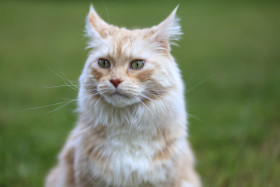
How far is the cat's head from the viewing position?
7.52 feet

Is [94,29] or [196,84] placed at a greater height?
[94,29]

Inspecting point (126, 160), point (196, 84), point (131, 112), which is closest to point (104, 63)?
point (131, 112)

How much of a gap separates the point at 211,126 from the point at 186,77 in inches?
78.2

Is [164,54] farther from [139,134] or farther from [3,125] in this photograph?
[3,125]

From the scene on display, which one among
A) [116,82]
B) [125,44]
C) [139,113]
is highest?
[125,44]

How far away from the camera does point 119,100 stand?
91.0 inches

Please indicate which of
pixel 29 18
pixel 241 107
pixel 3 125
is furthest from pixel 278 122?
pixel 29 18

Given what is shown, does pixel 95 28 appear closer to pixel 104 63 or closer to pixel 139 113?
pixel 104 63

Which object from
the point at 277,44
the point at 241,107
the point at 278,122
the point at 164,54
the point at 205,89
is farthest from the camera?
the point at 277,44

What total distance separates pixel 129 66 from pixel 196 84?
256 centimetres

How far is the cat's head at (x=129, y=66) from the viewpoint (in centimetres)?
229

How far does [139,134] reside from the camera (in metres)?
2.45

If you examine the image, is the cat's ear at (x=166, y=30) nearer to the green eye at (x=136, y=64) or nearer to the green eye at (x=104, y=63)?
the green eye at (x=136, y=64)

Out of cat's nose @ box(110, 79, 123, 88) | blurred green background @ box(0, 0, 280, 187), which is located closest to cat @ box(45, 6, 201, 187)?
cat's nose @ box(110, 79, 123, 88)
